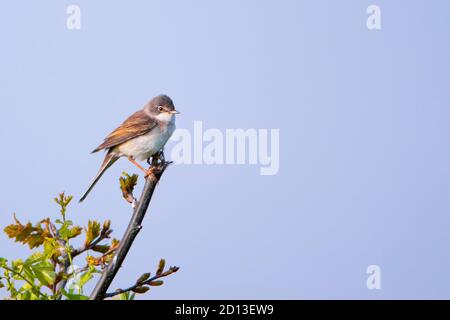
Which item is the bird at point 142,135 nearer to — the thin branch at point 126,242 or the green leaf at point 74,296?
the thin branch at point 126,242

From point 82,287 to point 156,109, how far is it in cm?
671

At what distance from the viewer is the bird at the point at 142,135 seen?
881 centimetres

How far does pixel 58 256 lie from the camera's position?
12.1 feet

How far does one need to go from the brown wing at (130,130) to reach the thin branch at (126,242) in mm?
4538

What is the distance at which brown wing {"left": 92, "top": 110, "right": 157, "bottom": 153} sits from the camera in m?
8.77

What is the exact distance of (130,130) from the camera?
9180mm

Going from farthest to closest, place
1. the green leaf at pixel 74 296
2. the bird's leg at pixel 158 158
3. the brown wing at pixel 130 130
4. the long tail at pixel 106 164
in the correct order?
the brown wing at pixel 130 130, the long tail at pixel 106 164, the bird's leg at pixel 158 158, the green leaf at pixel 74 296

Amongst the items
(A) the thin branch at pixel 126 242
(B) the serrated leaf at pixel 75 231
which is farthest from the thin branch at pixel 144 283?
(B) the serrated leaf at pixel 75 231

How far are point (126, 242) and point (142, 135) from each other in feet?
19.4

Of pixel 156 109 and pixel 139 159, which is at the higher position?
pixel 156 109

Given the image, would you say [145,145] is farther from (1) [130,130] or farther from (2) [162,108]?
(2) [162,108]
